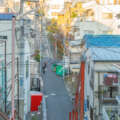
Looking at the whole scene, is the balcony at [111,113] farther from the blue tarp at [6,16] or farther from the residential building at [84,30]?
the residential building at [84,30]

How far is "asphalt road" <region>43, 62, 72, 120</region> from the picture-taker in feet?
27.3

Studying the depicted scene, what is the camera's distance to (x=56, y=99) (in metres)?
10.2

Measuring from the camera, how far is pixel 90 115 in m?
7.40

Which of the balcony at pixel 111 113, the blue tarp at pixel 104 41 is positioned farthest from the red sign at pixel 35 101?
the balcony at pixel 111 113

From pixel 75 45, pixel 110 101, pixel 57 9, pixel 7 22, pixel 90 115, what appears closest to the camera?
pixel 7 22

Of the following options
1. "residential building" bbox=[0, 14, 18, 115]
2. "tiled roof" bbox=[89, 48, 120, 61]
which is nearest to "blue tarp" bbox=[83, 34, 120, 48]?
"tiled roof" bbox=[89, 48, 120, 61]

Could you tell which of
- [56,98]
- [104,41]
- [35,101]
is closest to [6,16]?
[35,101]

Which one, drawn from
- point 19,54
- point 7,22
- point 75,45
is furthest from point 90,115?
point 75,45

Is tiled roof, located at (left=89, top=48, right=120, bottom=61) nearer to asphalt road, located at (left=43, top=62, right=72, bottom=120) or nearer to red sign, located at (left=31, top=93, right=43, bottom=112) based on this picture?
asphalt road, located at (left=43, top=62, right=72, bottom=120)

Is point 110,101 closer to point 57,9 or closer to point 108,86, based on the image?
point 108,86

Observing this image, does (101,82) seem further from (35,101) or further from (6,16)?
(6,16)

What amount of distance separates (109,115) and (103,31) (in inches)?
356

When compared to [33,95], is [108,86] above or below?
above

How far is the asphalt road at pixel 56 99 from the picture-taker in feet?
27.3
